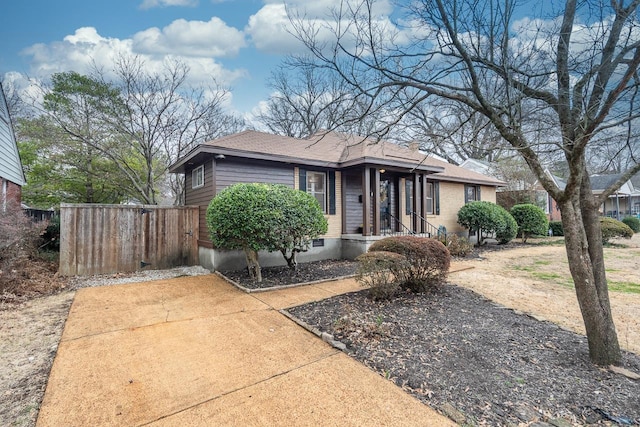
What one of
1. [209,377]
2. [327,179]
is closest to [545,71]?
[209,377]

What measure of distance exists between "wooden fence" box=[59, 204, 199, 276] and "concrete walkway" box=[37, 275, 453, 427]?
3.21 m

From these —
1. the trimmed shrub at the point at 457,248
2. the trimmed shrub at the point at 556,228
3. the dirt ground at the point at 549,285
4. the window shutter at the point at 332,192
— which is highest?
the window shutter at the point at 332,192

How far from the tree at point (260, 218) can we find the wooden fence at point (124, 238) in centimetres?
250

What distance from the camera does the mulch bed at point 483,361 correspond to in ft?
7.81

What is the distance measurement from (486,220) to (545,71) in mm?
10191

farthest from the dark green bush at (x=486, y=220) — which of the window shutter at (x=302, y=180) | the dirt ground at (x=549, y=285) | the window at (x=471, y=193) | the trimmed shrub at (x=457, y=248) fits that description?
the window shutter at (x=302, y=180)

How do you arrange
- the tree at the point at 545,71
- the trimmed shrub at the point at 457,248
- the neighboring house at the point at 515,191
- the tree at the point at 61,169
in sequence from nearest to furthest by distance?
the tree at the point at 545,71, the trimmed shrub at the point at 457,248, the tree at the point at 61,169, the neighboring house at the point at 515,191

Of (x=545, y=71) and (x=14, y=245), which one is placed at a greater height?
(x=545, y=71)

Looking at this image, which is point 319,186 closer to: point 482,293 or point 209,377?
point 482,293

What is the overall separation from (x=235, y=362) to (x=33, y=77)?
14137 mm

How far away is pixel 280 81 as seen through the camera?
1748 centimetres

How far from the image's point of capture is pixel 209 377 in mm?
2891

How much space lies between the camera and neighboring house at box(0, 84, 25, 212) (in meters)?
9.39

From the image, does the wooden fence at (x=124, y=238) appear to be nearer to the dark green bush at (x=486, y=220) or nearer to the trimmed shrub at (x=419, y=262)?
the trimmed shrub at (x=419, y=262)
